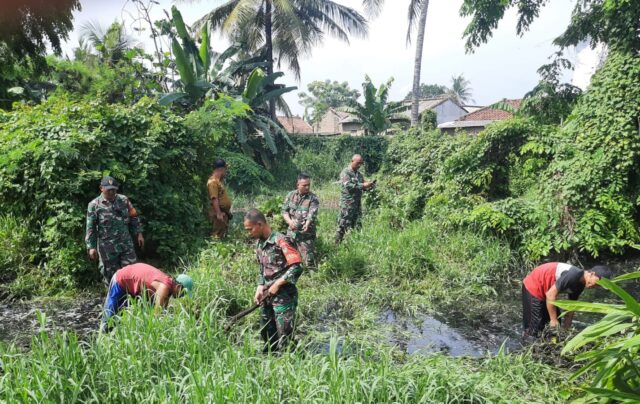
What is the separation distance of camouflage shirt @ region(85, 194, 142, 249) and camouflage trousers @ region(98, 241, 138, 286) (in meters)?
0.06

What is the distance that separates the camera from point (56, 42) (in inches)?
148

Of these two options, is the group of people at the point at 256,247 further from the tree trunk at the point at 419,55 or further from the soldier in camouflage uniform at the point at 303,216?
the tree trunk at the point at 419,55

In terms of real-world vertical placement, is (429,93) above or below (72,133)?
above

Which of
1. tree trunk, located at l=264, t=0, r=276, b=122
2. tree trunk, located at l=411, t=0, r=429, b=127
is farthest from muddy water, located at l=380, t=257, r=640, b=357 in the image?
tree trunk, located at l=264, t=0, r=276, b=122

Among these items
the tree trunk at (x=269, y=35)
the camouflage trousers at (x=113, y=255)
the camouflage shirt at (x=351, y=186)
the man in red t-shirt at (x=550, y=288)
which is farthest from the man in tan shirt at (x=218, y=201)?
the tree trunk at (x=269, y=35)

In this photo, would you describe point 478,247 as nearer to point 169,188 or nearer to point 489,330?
point 489,330

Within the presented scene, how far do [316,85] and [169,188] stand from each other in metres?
55.3

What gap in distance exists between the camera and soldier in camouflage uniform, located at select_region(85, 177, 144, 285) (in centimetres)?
571

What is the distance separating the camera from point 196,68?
15.8 metres

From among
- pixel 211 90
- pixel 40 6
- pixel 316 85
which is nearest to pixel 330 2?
pixel 211 90

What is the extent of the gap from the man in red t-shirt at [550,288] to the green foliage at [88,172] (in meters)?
4.85

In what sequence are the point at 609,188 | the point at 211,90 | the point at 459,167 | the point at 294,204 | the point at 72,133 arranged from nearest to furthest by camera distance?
the point at 72,133 < the point at 294,204 < the point at 609,188 < the point at 459,167 < the point at 211,90

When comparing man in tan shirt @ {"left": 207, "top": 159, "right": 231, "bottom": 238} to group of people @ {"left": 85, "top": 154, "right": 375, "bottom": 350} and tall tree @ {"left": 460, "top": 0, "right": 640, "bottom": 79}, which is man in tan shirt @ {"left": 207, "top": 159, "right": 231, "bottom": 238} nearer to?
group of people @ {"left": 85, "top": 154, "right": 375, "bottom": 350}

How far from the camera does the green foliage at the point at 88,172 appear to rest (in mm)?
6383
